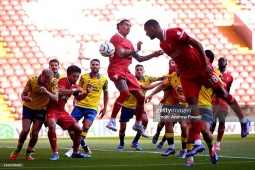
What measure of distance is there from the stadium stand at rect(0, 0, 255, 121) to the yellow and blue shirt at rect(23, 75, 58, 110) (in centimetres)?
1496

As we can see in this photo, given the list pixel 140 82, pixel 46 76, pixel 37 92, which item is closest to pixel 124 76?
pixel 37 92

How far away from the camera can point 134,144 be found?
623 inches

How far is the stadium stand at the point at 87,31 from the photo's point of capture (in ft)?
93.1

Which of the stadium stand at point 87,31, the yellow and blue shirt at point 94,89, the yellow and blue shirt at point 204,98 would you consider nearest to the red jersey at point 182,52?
the yellow and blue shirt at point 204,98

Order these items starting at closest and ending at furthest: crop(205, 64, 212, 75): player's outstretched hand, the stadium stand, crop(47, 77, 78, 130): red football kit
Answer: crop(205, 64, 212, 75): player's outstretched hand, crop(47, 77, 78, 130): red football kit, the stadium stand

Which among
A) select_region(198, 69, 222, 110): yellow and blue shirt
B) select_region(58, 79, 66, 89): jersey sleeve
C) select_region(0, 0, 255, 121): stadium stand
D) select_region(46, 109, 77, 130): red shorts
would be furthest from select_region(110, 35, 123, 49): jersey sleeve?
select_region(0, 0, 255, 121): stadium stand

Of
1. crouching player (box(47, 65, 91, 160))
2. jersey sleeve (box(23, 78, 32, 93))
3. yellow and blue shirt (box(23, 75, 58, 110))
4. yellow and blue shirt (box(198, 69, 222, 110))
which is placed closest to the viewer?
yellow and blue shirt (box(198, 69, 222, 110))

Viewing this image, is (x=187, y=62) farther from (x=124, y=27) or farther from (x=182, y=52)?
(x=124, y=27)

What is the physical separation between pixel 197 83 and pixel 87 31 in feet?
66.8

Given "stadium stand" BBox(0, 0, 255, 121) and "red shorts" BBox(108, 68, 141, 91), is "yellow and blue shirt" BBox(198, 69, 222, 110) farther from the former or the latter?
"stadium stand" BBox(0, 0, 255, 121)

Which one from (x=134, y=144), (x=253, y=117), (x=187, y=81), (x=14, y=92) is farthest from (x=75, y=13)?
(x=187, y=81)

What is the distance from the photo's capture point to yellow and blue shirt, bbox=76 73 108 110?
14.3m

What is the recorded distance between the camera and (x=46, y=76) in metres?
11.2

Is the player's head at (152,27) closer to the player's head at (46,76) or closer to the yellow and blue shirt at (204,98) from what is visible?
the yellow and blue shirt at (204,98)
